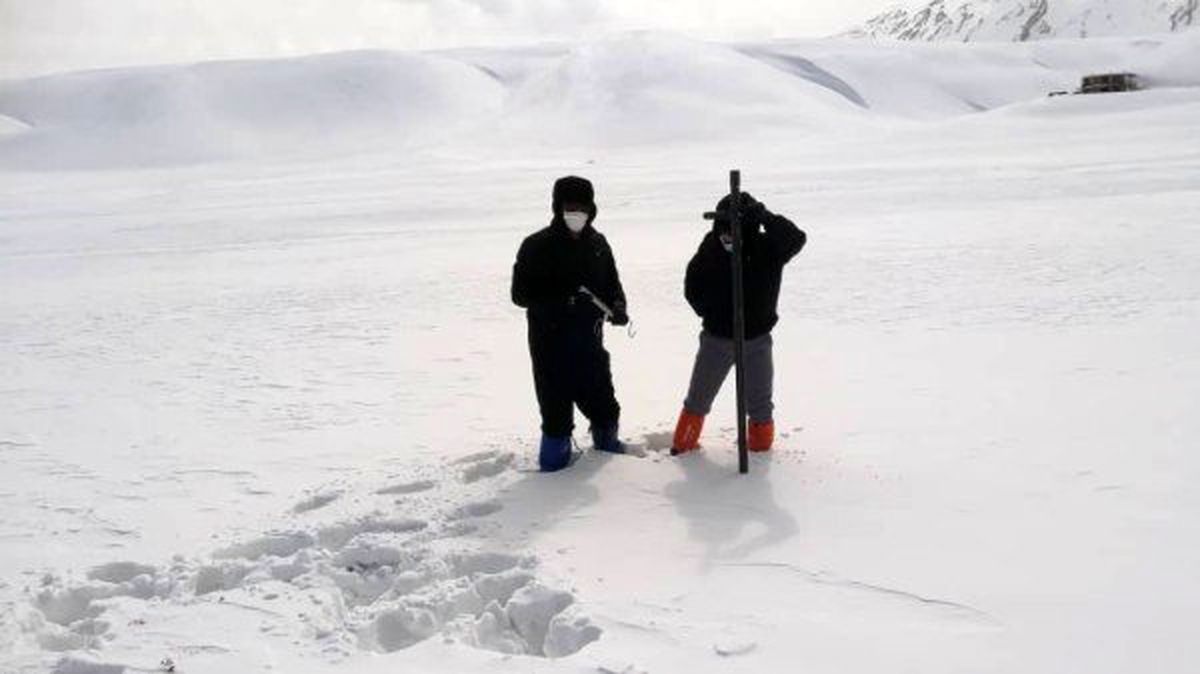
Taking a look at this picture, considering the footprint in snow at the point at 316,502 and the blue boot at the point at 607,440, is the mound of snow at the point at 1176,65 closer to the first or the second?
the blue boot at the point at 607,440

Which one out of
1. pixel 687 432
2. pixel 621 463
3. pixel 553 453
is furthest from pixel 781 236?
pixel 553 453

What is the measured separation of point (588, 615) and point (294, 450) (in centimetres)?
290

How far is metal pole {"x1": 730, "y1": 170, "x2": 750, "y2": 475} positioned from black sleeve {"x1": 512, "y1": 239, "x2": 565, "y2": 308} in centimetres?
83

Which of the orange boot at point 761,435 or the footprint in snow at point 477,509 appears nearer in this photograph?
the footprint in snow at point 477,509

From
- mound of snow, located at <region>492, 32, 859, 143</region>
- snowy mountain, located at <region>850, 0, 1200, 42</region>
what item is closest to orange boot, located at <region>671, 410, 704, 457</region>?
mound of snow, located at <region>492, 32, 859, 143</region>

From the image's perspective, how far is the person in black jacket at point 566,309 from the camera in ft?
16.8

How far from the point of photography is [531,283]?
514 cm

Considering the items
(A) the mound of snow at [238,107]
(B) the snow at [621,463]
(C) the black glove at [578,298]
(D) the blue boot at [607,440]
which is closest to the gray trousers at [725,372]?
(B) the snow at [621,463]

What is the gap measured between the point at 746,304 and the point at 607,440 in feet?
3.25

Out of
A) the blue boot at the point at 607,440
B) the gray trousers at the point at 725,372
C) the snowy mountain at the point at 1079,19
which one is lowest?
the blue boot at the point at 607,440

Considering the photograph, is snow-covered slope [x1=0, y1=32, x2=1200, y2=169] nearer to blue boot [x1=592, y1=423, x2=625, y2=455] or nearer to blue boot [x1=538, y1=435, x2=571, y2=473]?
blue boot [x1=592, y1=423, x2=625, y2=455]

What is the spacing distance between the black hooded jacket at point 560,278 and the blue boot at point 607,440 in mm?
529

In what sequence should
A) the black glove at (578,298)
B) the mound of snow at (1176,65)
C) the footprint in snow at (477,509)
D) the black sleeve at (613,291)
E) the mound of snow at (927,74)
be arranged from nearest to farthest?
the footprint in snow at (477,509), the black glove at (578,298), the black sleeve at (613,291), the mound of snow at (1176,65), the mound of snow at (927,74)

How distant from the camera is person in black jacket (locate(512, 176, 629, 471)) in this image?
5109 millimetres
